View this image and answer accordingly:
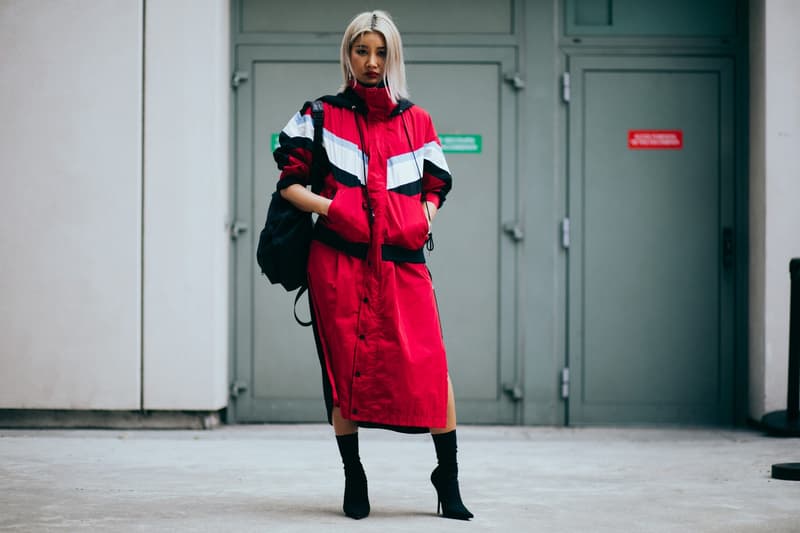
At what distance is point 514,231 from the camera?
294 inches

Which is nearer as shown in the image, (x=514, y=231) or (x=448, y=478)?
(x=448, y=478)

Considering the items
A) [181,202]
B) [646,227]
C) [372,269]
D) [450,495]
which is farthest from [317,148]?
[646,227]

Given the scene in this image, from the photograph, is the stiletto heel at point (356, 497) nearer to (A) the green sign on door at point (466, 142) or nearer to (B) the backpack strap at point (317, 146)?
(B) the backpack strap at point (317, 146)

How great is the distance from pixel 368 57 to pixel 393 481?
2.12 m

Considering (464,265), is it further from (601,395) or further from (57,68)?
(57,68)

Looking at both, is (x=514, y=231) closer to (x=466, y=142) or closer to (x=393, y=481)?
(x=466, y=142)

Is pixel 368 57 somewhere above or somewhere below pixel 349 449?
above

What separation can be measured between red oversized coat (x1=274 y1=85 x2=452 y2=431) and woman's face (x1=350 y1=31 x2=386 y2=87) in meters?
0.05

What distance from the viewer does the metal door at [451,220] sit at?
750 centimetres

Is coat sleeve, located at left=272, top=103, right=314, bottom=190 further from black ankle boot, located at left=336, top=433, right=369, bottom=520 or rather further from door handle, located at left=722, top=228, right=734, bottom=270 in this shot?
door handle, located at left=722, top=228, right=734, bottom=270

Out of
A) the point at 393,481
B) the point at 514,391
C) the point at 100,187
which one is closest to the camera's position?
the point at 393,481

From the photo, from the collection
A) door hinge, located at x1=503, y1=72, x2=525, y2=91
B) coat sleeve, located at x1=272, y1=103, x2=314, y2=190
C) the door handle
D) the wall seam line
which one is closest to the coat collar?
coat sleeve, located at x1=272, y1=103, x2=314, y2=190

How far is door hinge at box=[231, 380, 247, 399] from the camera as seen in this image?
24.6 ft

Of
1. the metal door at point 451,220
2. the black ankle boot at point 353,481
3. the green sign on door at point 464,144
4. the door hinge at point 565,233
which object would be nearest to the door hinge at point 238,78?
the metal door at point 451,220
